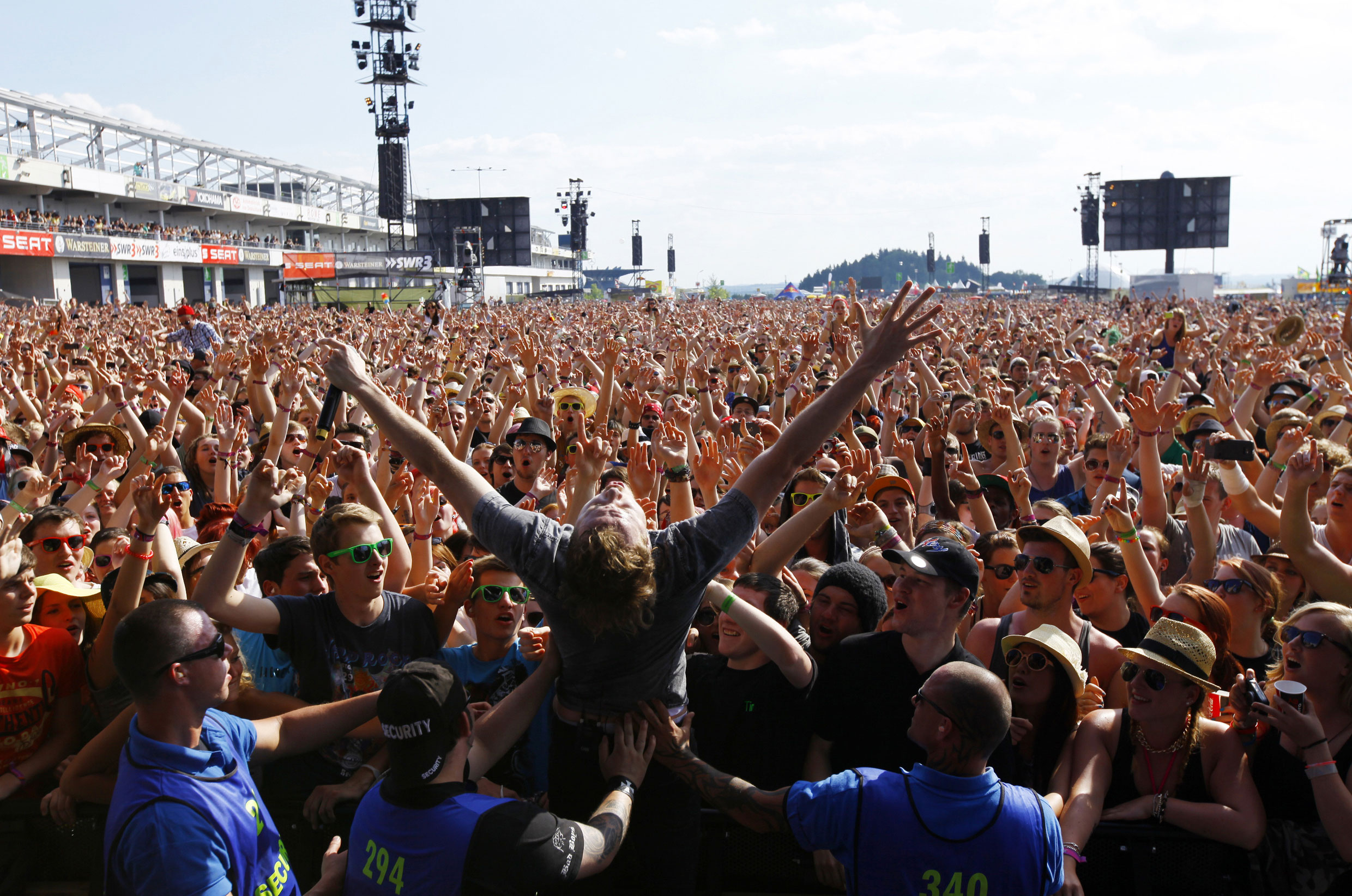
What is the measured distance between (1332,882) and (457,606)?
274 cm

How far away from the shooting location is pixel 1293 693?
250 cm

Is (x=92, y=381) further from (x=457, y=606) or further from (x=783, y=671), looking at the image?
(x=783, y=671)

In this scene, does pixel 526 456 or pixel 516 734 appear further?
pixel 526 456

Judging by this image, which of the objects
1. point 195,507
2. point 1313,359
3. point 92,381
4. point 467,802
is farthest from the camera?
point 1313,359

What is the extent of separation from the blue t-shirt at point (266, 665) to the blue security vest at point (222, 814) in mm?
980

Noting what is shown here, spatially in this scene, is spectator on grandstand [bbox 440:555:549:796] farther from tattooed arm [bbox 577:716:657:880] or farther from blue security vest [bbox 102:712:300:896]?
blue security vest [bbox 102:712:300:896]

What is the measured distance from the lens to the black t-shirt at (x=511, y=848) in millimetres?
2098

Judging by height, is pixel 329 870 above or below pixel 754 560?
below

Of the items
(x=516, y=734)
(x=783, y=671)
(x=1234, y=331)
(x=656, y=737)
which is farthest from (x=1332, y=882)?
(x=1234, y=331)

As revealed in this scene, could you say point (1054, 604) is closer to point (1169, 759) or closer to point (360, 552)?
point (1169, 759)

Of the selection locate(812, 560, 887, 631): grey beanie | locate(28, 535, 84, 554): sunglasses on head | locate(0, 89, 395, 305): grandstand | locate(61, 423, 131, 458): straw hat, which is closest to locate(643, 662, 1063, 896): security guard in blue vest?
locate(812, 560, 887, 631): grey beanie

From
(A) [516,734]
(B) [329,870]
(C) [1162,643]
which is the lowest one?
(B) [329,870]

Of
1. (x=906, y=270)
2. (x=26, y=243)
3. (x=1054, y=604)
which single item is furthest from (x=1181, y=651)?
(x=906, y=270)

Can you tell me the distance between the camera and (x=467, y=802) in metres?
2.19
